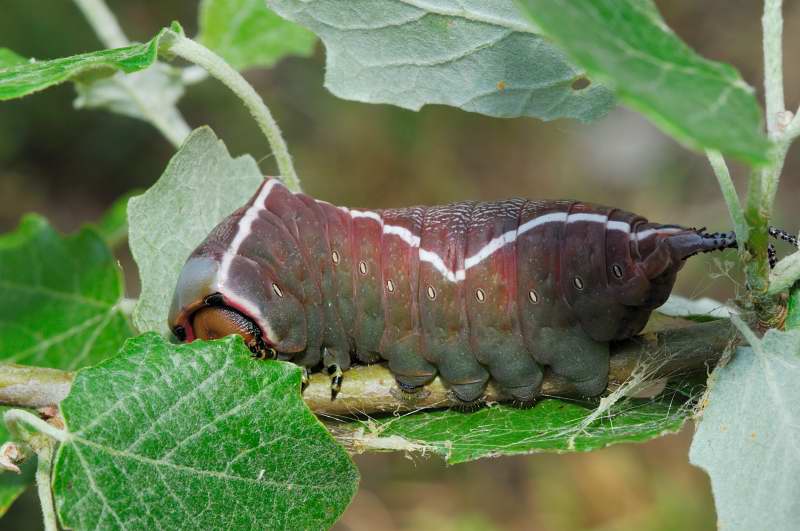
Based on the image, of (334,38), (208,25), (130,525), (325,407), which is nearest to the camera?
(130,525)

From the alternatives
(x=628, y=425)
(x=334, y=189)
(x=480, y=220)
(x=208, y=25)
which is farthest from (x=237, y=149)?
(x=628, y=425)

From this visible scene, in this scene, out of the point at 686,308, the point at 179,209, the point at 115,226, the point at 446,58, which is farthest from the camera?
the point at 115,226

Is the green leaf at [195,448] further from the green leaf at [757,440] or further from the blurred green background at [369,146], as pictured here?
the blurred green background at [369,146]

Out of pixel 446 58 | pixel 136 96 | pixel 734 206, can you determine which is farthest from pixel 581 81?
pixel 136 96

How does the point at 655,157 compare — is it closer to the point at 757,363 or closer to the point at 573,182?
the point at 573,182

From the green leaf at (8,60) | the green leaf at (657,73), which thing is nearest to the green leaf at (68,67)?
the green leaf at (8,60)

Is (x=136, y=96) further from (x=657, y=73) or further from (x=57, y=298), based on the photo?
(x=657, y=73)
